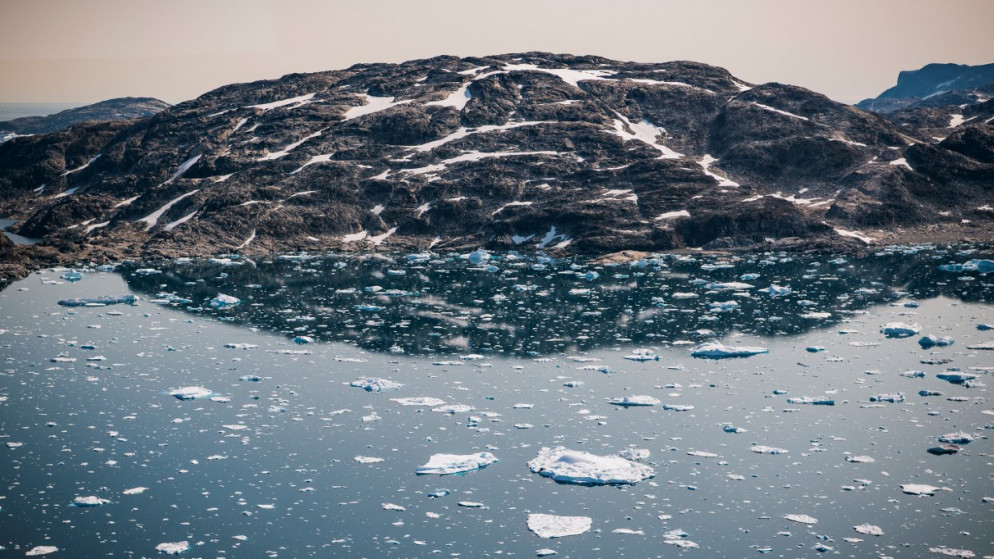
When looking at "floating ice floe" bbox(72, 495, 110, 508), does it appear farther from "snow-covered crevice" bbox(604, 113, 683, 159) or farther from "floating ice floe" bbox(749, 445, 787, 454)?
"snow-covered crevice" bbox(604, 113, 683, 159)

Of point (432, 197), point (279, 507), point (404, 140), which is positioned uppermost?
point (404, 140)

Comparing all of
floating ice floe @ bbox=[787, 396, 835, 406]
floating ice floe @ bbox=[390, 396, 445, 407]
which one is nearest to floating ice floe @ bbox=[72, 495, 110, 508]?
floating ice floe @ bbox=[390, 396, 445, 407]

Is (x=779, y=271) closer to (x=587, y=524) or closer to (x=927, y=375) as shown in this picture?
(x=927, y=375)

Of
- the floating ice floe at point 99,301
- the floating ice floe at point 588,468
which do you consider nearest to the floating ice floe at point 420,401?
the floating ice floe at point 588,468

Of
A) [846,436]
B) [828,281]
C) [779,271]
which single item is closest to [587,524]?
[846,436]

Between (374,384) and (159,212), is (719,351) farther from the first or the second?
(159,212)
